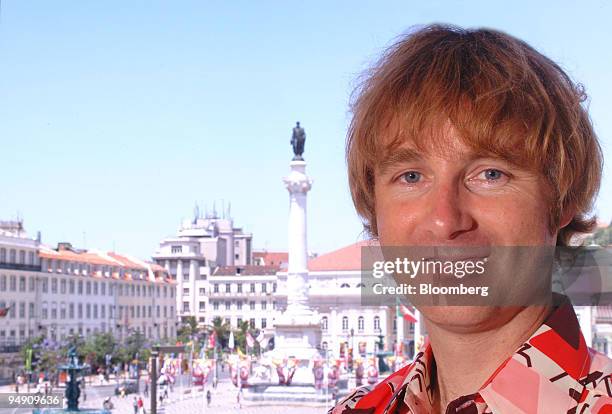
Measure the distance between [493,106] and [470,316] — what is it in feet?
0.64

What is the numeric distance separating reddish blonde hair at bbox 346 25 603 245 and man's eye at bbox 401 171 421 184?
0.03 m

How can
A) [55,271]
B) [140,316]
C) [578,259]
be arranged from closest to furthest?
[578,259]
[55,271]
[140,316]

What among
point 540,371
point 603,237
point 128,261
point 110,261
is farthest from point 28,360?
point 540,371

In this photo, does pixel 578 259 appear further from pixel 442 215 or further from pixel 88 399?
pixel 88 399

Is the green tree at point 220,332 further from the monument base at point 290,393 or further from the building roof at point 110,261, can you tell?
the monument base at point 290,393

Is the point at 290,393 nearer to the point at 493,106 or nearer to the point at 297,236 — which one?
the point at 297,236

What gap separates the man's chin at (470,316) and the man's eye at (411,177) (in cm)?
13

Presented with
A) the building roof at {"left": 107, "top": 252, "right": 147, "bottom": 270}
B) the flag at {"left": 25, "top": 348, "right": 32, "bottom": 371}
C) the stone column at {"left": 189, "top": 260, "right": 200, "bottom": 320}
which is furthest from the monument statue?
the stone column at {"left": 189, "top": 260, "right": 200, "bottom": 320}

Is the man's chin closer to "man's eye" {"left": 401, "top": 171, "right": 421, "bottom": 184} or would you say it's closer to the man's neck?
the man's neck

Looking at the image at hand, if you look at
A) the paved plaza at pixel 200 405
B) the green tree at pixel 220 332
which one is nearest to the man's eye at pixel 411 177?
the paved plaza at pixel 200 405

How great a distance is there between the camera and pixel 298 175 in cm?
2142

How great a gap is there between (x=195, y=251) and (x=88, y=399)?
2465cm

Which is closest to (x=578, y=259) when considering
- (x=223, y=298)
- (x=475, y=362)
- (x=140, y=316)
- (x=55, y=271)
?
(x=475, y=362)

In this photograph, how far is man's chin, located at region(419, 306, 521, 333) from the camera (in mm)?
852
